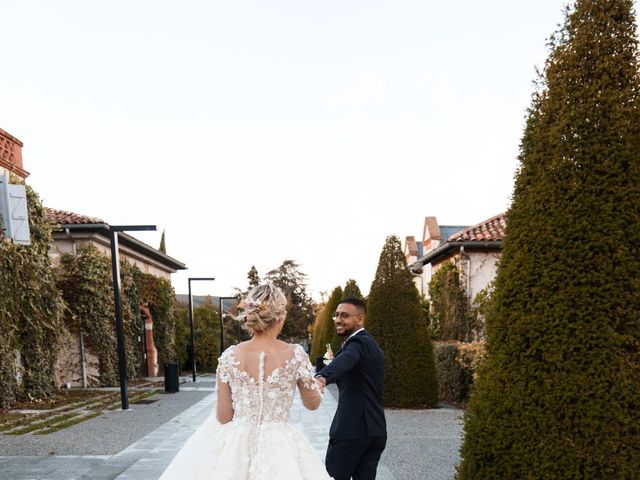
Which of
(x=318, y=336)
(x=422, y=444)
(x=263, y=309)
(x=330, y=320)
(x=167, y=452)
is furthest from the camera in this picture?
(x=318, y=336)

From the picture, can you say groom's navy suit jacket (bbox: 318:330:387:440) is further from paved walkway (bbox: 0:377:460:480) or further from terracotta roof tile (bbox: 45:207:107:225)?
terracotta roof tile (bbox: 45:207:107:225)

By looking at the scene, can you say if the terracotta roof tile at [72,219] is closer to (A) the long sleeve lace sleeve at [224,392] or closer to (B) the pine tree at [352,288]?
(B) the pine tree at [352,288]

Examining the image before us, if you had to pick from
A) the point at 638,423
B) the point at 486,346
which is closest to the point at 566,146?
the point at 486,346

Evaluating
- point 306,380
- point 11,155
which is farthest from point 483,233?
point 306,380

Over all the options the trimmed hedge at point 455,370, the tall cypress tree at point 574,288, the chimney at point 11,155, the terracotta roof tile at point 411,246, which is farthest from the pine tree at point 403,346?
the terracotta roof tile at point 411,246

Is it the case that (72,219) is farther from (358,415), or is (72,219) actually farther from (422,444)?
(358,415)

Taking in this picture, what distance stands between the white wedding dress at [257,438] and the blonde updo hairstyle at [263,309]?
192 millimetres

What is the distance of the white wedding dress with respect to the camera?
125 inches

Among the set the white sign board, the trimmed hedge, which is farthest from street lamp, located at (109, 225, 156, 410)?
the trimmed hedge

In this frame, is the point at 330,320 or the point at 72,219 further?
the point at 330,320

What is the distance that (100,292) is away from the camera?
20359 mm

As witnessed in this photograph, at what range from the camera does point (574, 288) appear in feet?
12.4

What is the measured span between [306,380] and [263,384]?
25cm

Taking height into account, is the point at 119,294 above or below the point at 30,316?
above
